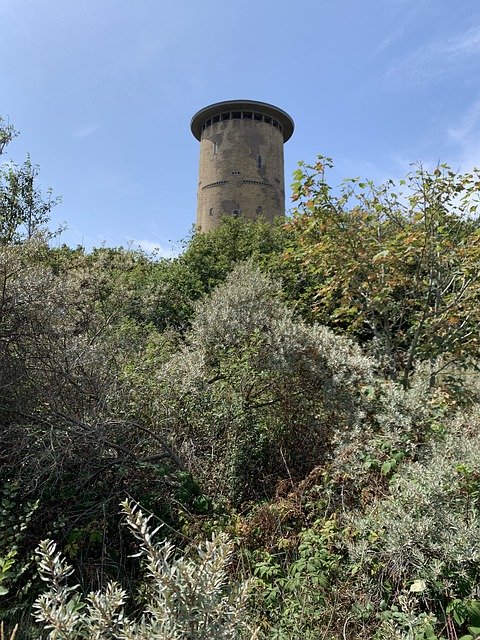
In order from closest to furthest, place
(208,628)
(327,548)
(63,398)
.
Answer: (208,628) < (327,548) < (63,398)

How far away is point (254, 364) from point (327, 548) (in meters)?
2.36

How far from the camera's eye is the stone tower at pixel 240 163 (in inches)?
1055

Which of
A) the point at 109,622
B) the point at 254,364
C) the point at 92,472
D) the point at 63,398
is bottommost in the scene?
the point at 109,622

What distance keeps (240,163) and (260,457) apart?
79.5 ft

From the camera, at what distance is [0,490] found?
3.75 meters

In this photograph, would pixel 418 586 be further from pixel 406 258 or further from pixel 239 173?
pixel 239 173

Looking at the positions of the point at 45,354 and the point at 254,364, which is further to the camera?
the point at 254,364

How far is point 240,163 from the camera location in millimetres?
26984

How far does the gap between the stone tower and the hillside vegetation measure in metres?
20.2

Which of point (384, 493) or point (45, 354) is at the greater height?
point (45, 354)

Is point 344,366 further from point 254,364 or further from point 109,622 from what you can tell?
point 109,622

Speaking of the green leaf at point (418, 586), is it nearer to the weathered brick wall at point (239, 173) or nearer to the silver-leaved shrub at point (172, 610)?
the silver-leaved shrub at point (172, 610)

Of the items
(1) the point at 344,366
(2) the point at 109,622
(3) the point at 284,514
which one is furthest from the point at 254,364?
(2) the point at 109,622

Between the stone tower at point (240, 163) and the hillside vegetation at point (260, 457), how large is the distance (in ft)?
66.4
